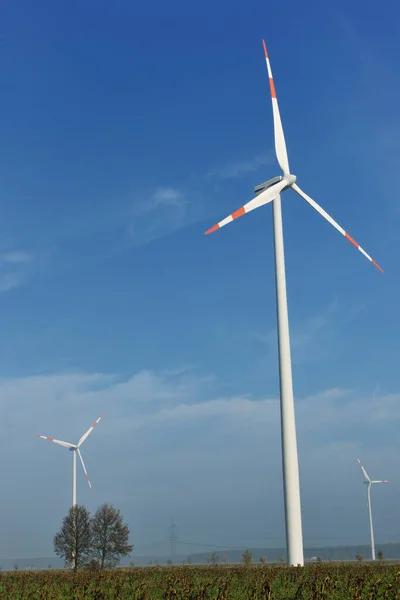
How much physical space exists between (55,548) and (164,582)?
5672 centimetres

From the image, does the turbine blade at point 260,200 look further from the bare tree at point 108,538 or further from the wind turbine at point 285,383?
the bare tree at point 108,538

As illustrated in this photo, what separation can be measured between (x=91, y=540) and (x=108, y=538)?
2.00 metres

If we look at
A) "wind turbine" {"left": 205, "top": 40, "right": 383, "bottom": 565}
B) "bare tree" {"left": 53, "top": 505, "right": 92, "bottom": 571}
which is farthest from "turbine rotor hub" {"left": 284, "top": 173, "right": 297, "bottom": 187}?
"bare tree" {"left": 53, "top": 505, "right": 92, "bottom": 571}

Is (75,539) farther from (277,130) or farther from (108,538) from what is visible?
(277,130)

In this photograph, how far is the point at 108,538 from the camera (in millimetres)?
74062

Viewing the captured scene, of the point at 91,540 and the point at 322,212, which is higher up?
the point at 322,212

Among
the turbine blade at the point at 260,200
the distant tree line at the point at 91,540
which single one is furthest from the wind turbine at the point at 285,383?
the distant tree line at the point at 91,540

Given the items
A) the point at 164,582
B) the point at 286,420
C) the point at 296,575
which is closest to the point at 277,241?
the point at 286,420

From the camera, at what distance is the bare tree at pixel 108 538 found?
73250 mm

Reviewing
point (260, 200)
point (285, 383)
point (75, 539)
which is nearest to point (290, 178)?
point (260, 200)

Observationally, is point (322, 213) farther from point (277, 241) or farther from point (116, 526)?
point (116, 526)

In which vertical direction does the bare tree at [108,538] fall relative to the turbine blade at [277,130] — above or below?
below

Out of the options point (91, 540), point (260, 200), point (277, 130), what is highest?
point (277, 130)

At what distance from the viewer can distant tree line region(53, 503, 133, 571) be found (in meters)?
→ 71.9
